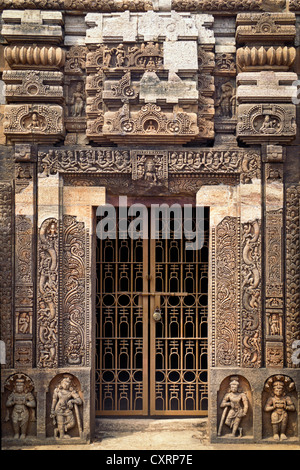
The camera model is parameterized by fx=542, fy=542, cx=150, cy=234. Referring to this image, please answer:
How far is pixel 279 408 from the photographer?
569 centimetres

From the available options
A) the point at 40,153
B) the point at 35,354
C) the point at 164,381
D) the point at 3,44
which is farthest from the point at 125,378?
the point at 3,44

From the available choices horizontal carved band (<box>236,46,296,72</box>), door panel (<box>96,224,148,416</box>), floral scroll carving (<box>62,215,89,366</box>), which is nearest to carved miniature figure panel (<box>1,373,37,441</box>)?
floral scroll carving (<box>62,215,89,366</box>)

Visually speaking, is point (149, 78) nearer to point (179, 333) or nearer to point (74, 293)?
point (74, 293)

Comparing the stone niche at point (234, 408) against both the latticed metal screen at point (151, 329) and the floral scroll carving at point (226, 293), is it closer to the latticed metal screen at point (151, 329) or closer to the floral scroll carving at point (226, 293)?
the floral scroll carving at point (226, 293)

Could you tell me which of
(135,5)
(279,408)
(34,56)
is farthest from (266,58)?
(279,408)

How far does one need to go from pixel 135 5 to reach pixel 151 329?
3557 mm

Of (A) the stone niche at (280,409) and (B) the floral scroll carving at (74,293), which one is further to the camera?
(B) the floral scroll carving at (74,293)

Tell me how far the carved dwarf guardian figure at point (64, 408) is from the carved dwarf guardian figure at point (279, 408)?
2024 millimetres

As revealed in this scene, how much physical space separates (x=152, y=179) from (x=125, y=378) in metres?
2.25

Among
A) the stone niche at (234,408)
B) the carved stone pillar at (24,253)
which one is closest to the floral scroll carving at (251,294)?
the stone niche at (234,408)

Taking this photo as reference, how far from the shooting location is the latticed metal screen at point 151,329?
20.0 feet

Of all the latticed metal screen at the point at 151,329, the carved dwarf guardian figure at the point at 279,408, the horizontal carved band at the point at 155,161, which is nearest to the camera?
the carved dwarf guardian figure at the point at 279,408

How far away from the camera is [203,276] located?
6133mm

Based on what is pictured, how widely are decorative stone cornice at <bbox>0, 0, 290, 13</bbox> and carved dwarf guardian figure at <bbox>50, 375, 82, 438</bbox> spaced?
398cm
